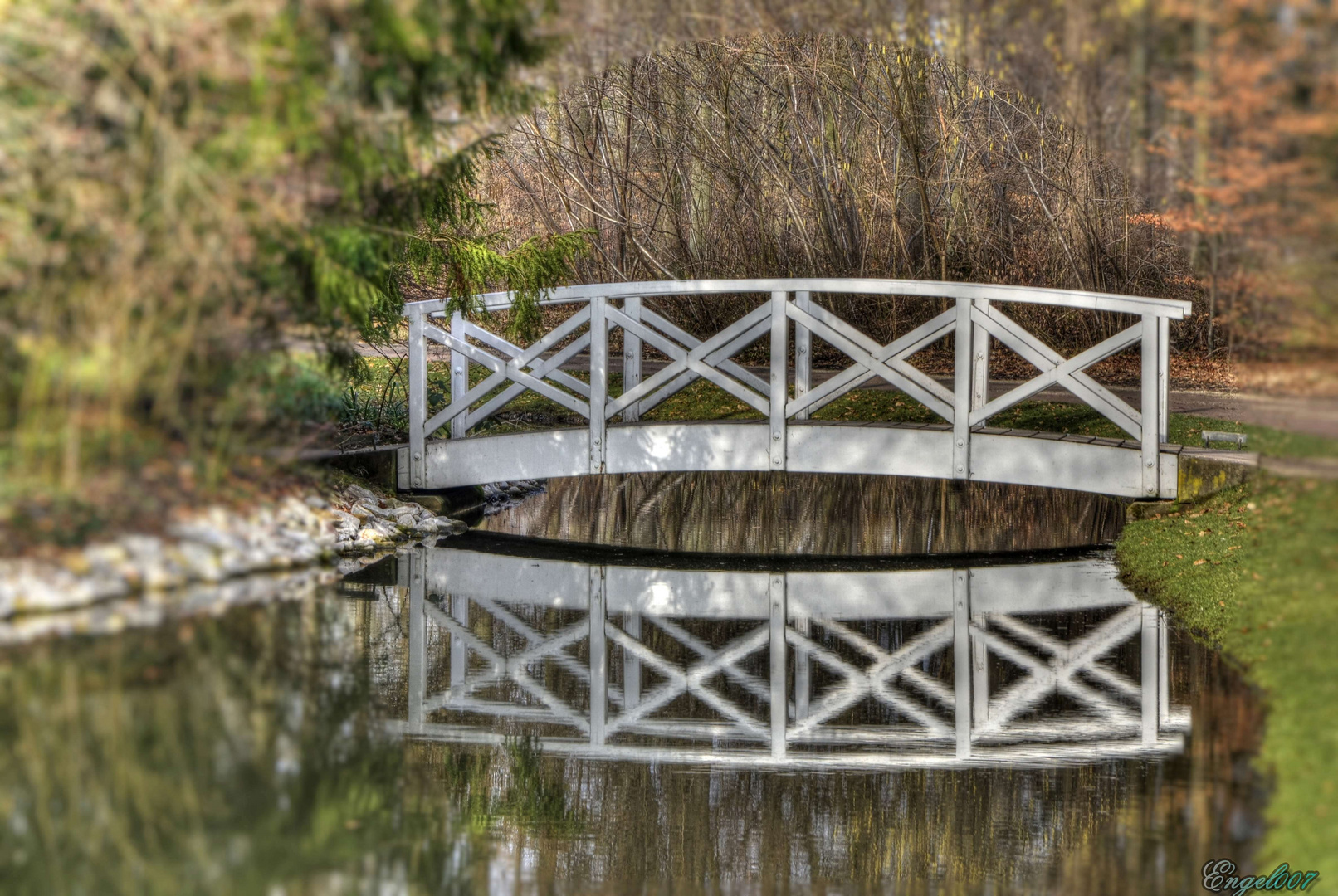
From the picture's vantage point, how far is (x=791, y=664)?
798 cm

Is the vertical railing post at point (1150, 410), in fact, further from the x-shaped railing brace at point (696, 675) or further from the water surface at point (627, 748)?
the x-shaped railing brace at point (696, 675)

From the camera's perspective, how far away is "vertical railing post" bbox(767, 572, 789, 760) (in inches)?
263

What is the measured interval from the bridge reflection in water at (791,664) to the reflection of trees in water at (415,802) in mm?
300

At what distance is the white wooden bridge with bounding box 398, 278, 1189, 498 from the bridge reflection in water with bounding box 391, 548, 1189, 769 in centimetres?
91

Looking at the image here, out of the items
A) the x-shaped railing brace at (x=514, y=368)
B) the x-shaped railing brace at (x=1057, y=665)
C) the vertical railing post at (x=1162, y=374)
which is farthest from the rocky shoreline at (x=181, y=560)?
the vertical railing post at (x=1162, y=374)

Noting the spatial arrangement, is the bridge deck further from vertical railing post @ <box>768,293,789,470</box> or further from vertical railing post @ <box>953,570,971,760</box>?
vertical railing post @ <box>953,570,971,760</box>

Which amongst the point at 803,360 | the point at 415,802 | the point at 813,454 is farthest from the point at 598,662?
the point at 803,360

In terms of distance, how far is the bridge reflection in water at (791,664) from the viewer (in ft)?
21.6

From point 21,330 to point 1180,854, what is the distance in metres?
4.57

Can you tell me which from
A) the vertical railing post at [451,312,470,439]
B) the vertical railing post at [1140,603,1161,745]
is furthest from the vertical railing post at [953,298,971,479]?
the vertical railing post at [451,312,470,439]

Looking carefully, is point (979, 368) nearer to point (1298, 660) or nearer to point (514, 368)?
point (514, 368)

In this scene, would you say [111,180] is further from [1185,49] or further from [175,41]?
[1185,49]

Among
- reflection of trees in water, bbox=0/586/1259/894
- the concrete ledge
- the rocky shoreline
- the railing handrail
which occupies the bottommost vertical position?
reflection of trees in water, bbox=0/586/1259/894

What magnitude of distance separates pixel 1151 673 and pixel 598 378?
17.4 ft
